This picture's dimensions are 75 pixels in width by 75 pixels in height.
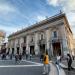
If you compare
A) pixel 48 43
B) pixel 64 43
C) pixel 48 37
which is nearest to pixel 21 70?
pixel 64 43

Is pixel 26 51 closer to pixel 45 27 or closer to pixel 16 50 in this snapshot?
pixel 16 50

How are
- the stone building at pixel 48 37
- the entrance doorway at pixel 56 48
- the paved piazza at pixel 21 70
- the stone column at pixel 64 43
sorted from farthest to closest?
the entrance doorway at pixel 56 48 → the stone building at pixel 48 37 → the stone column at pixel 64 43 → the paved piazza at pixel 21 70

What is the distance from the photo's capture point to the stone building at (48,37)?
1204 inches

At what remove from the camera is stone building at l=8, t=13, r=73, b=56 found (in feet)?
100

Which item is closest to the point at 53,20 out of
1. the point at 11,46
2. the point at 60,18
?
the point at 60,18

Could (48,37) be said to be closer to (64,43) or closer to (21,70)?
(64,43)

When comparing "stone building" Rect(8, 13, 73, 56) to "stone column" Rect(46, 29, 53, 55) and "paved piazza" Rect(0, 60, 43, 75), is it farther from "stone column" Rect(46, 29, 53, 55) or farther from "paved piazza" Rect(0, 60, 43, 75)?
"paved piazza" Rect(0, 60, 43, 75)

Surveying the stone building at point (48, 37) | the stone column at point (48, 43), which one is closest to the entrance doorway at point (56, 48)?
the stone building at point (48, 37)

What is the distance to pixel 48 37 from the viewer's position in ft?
110

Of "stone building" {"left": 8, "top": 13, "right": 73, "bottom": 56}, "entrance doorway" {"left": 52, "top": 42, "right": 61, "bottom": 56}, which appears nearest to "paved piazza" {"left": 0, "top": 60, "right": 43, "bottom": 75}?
"stone building" {"left": 8, "top": 13, "right": 73, "bottom": 56}

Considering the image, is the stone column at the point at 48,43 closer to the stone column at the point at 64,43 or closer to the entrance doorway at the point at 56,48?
the entrance doorway at the point at 56,48

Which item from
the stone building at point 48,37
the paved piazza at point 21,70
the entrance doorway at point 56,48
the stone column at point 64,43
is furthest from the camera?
the entrance doorway at point 56,48

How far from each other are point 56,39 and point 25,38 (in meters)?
14.1

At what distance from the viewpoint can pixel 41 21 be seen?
120 ft
